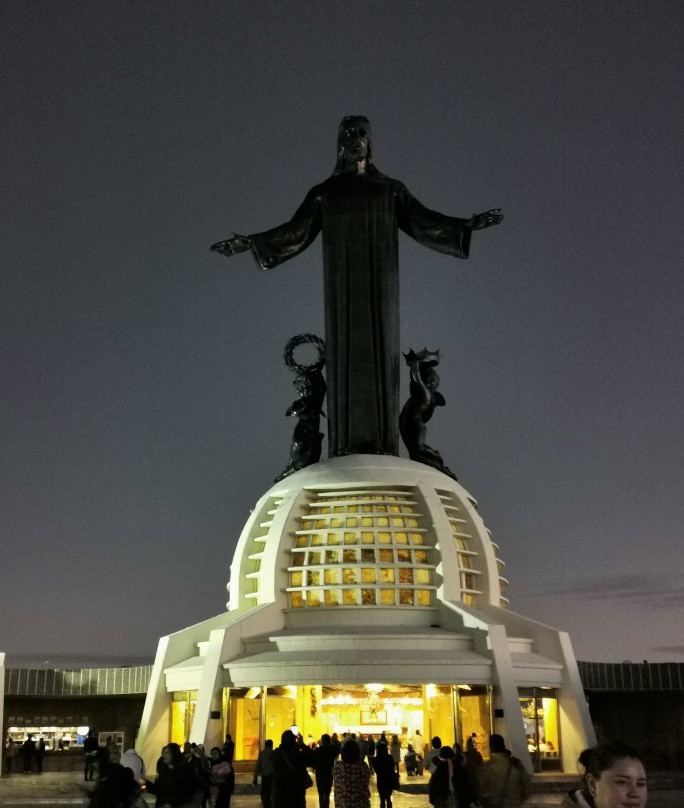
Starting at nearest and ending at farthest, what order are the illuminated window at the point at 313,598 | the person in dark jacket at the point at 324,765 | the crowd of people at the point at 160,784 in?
the crowd of people at the point at 160,784 → the person in dark jacket at the point at 324,765 → the illuminated window at the point at 313,598

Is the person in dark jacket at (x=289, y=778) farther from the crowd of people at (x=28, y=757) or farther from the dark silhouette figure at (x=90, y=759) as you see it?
the crowd of people at (x=28, y=757)

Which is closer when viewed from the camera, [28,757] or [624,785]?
[624,785]

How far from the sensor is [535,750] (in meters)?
32.9

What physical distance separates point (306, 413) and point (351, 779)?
30.6m

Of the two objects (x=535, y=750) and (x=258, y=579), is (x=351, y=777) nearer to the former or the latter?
(x=535, y=750)

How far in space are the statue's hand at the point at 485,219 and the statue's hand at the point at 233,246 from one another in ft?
31.9

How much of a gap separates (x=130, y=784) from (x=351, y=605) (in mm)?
27564

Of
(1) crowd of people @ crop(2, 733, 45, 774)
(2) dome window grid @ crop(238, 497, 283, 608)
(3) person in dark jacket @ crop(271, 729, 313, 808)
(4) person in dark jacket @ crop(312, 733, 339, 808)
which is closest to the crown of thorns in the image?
(2) dome window grid @ crop(238, 497, 283, 608)

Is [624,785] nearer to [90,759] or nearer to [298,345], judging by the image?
[90,759]

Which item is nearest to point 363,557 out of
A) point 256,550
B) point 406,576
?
point 406,576

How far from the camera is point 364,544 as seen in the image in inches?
1398

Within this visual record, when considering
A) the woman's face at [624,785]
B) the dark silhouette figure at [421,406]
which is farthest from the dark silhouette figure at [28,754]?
the woman's face at [624,785]

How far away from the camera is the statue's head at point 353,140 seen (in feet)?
143

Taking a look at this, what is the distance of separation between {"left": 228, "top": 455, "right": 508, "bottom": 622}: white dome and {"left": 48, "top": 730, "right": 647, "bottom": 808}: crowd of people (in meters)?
14.2
